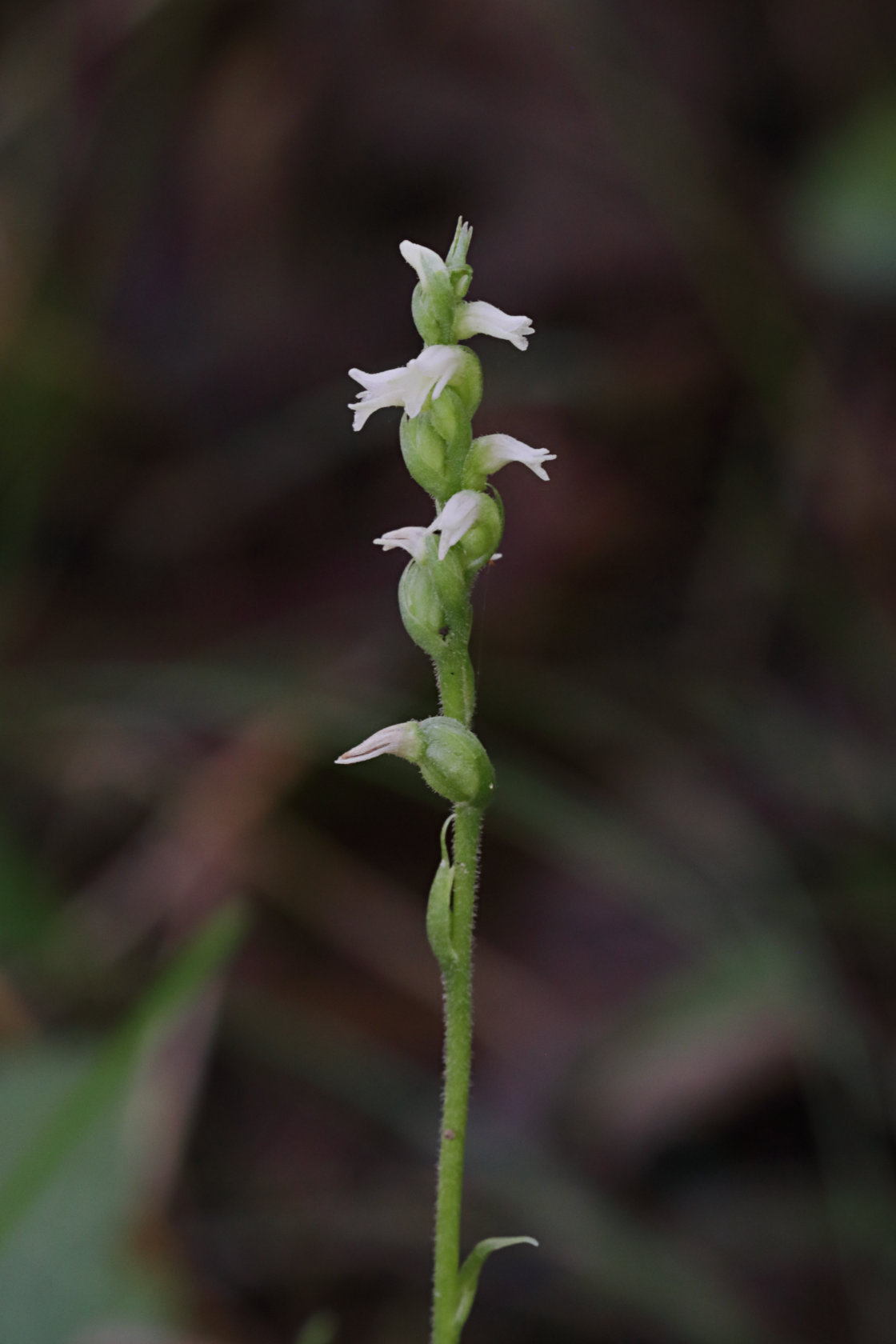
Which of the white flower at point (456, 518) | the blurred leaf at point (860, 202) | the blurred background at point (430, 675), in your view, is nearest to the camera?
the white flower at point (456, 518)

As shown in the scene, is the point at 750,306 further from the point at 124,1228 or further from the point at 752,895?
the point at 124,1228

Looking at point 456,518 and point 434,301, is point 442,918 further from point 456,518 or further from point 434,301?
point 434,301

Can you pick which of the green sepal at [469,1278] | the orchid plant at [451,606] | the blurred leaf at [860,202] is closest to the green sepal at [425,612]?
the orchid plant at [451,606]

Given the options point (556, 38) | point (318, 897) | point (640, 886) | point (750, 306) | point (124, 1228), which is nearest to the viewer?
point (124, 1228)

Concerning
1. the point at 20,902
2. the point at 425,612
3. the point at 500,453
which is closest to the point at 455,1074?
the point at 425,612

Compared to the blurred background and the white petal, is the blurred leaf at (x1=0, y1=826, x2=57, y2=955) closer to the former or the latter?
the blurred background

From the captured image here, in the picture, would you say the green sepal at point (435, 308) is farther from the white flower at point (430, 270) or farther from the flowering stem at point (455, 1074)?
the flowering stem at point (455, 1074)

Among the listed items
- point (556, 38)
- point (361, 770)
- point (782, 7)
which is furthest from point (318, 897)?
point (782, 7)

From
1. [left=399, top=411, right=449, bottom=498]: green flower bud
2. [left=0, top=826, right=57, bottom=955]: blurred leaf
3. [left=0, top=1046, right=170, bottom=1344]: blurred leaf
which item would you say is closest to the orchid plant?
[left=399, top=411, right=449, bottom=498]: green flower bud
